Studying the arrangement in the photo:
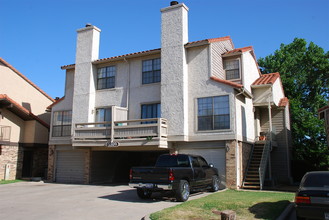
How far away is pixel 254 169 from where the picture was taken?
1777 cm

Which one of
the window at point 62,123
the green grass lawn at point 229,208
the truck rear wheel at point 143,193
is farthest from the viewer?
the window at point 62,123

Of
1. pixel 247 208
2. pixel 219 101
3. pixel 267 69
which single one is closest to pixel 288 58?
pixel 267 69

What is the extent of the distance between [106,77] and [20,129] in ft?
28.3

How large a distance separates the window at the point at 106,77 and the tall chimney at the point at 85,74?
40 cm

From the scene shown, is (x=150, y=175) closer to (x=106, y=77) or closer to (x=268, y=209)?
(x=268, y=209)

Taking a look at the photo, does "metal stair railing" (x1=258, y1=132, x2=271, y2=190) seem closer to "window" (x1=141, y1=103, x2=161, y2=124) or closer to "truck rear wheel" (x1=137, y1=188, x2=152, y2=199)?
"window" (x1=141, y1=103, x2=161, y2=124)

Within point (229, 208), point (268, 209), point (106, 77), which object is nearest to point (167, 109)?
point (106, 77)

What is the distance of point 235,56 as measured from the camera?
19422 millimetres

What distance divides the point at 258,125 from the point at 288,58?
628 inches

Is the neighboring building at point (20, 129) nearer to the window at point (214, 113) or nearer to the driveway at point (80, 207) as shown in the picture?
the driveway at point (80, 207)

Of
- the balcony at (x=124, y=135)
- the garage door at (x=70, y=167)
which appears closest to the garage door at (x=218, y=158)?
the balcony at (x=124, y=135)

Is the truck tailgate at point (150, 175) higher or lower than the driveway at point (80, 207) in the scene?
higher

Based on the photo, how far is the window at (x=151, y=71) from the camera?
1933 cm

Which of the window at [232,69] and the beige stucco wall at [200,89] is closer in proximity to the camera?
the beige stucco wall at [200,89]
